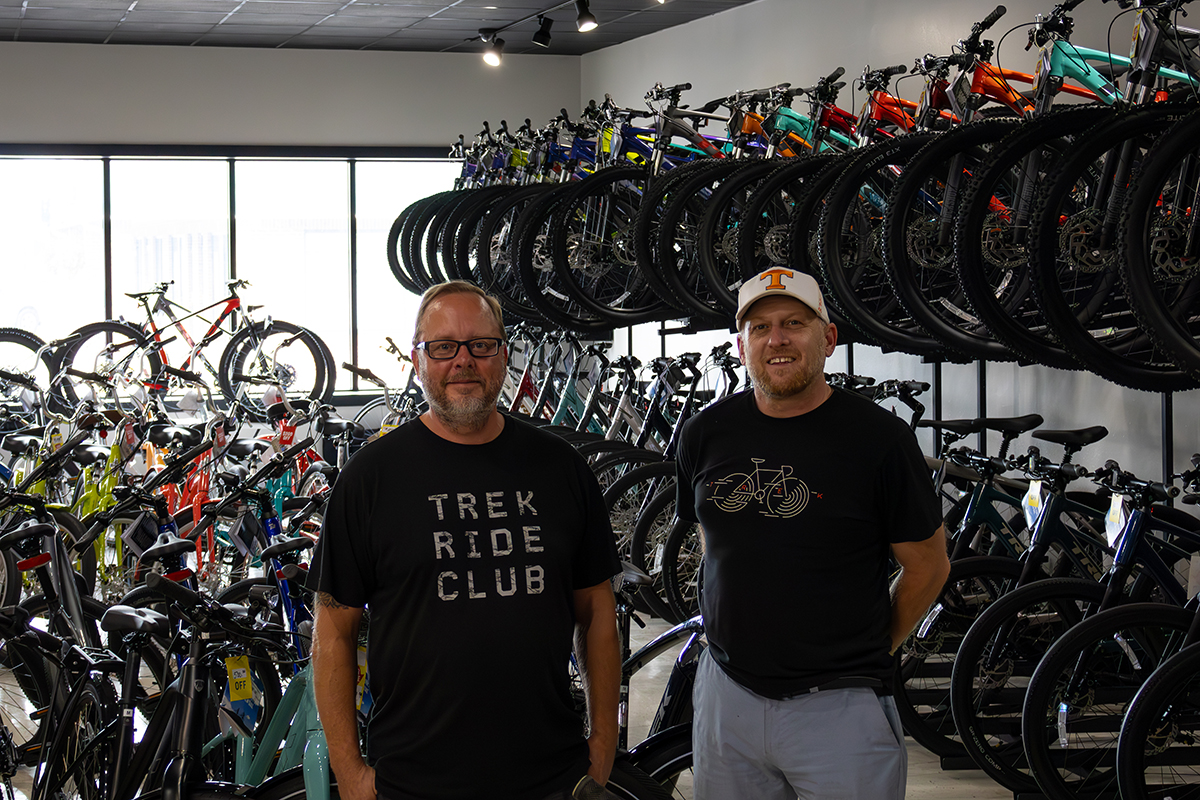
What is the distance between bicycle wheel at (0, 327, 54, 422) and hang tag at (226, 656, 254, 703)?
18.3 feet

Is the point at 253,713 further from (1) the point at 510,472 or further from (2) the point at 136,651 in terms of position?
(1) the point at 510,472

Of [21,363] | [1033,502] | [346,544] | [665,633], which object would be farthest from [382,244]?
[346,544]

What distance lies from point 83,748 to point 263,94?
23.4 feet

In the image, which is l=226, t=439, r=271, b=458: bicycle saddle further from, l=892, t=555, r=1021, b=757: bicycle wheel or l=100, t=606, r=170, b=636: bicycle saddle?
l=892, t=555, r=1021, b=757: bicycle wheel

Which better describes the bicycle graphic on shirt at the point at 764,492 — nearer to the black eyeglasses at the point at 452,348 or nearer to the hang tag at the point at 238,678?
the black eyeglasses at the point at 452,348

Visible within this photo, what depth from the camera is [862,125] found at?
412cm

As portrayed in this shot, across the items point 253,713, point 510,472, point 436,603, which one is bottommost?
point 253,713

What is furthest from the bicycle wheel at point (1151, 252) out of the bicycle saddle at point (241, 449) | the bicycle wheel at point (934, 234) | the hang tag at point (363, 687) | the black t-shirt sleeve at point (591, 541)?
the bicycle saddle at point (241, 449)

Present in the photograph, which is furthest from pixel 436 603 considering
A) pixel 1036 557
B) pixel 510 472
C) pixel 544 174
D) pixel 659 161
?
pixel 544 174

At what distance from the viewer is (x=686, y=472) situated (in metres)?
2.26

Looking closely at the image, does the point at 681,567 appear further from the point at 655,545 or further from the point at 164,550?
the point at 164,550

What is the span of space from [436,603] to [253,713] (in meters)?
1.35

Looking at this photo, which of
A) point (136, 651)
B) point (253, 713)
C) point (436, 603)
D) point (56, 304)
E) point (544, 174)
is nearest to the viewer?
point (436, 603)

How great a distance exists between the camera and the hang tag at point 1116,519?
124 inches
